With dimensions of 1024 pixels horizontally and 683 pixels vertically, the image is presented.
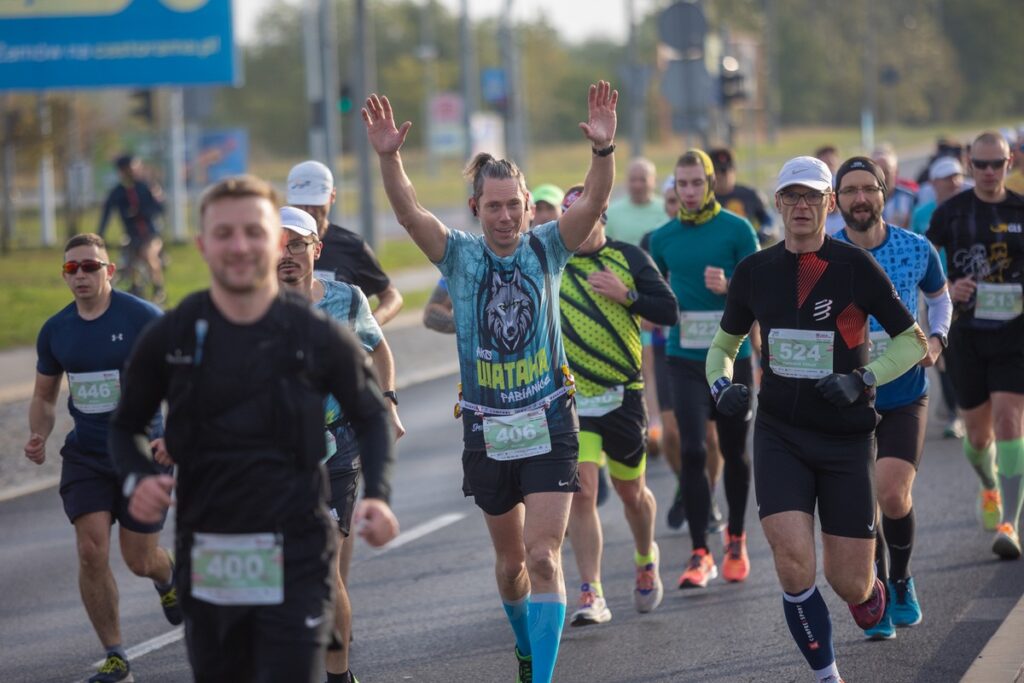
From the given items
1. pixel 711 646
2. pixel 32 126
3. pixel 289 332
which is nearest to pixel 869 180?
pixel 711 646

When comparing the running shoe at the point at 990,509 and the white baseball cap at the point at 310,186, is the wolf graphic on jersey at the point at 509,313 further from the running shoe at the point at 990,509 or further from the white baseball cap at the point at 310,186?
the running shoe at the point at 990,509

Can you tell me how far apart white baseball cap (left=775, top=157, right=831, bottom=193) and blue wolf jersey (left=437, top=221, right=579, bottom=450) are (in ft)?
2.89

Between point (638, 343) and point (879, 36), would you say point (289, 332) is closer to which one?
point (638, 343)

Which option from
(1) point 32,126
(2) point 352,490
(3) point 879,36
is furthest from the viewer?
(3) point 879,36

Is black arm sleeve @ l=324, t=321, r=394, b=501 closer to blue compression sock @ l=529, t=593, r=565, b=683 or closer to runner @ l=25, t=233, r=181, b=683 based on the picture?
blue compression sock @ l=529, t=593, r=565, b=683

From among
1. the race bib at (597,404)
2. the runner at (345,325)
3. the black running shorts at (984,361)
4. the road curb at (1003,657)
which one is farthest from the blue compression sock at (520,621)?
the black running shorts at (984,361)

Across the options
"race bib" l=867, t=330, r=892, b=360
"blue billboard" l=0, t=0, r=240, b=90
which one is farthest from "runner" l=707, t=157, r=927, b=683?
"blue billboard" l=0, t=0, r=240, b=90

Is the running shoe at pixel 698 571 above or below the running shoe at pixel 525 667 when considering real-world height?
below

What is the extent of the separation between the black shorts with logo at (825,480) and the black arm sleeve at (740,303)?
47 centimetres

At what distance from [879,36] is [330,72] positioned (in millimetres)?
91023

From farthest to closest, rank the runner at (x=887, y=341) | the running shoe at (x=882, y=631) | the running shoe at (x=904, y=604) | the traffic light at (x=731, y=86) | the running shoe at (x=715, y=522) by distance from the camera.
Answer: the traffic light at (x=731, y=86)
the running shoe at (x=715, y=522)
the running shoe at (x=904, y=604)
the running shoe at (x=882, y=631)
the runner at (x=887, y=341)

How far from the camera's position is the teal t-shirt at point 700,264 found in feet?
30.6

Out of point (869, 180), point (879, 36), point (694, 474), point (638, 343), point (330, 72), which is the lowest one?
point (694, 474)

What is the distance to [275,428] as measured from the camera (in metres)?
4.57
